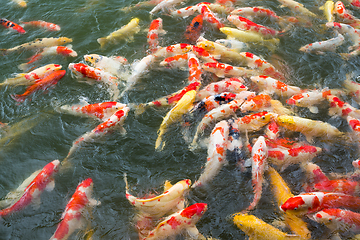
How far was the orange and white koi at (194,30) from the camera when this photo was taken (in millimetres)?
6617

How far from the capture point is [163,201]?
349 cm

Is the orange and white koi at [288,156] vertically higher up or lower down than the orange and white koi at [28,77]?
lower down

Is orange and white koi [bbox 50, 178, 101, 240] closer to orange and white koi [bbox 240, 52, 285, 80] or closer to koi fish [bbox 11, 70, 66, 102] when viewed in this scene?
koi fish [bbox 11, 70, 66, 102]

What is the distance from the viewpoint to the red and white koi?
4.71 m

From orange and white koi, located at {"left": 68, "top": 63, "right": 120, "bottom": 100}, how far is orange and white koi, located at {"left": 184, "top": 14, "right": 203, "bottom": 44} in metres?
2.35

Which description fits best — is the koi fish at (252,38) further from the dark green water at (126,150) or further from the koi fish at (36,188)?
the koi fish at (36,188)

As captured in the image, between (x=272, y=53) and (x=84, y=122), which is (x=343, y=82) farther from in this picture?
(x=84, y=122)

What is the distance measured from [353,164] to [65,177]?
4670mm

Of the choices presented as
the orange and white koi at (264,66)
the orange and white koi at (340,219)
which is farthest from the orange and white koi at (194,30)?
the orange and white koi at (340,219)

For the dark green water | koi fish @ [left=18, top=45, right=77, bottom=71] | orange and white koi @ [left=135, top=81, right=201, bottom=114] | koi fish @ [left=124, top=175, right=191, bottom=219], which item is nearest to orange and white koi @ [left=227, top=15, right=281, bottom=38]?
the dark green water

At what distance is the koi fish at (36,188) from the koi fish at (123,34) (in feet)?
12.2

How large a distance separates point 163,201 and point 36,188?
2.02m

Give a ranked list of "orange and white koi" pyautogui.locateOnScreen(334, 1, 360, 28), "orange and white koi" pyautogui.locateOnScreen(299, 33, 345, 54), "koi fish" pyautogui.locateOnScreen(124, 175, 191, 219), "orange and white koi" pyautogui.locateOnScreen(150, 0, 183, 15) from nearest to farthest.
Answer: "koi fish" pyautogui.locateOnScreen(124, 175, 191, 219) → "orange and white koi" pyautogui.locateOnScreen(299, 33, 345, 54) → "orange and white koi" pyautogui.locateOnScreen(334, 1, 360, 28) → "orange and white koi" pyautogui.locateOnScreen(150, 0, 183, 15)

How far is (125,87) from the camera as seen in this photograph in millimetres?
5539
